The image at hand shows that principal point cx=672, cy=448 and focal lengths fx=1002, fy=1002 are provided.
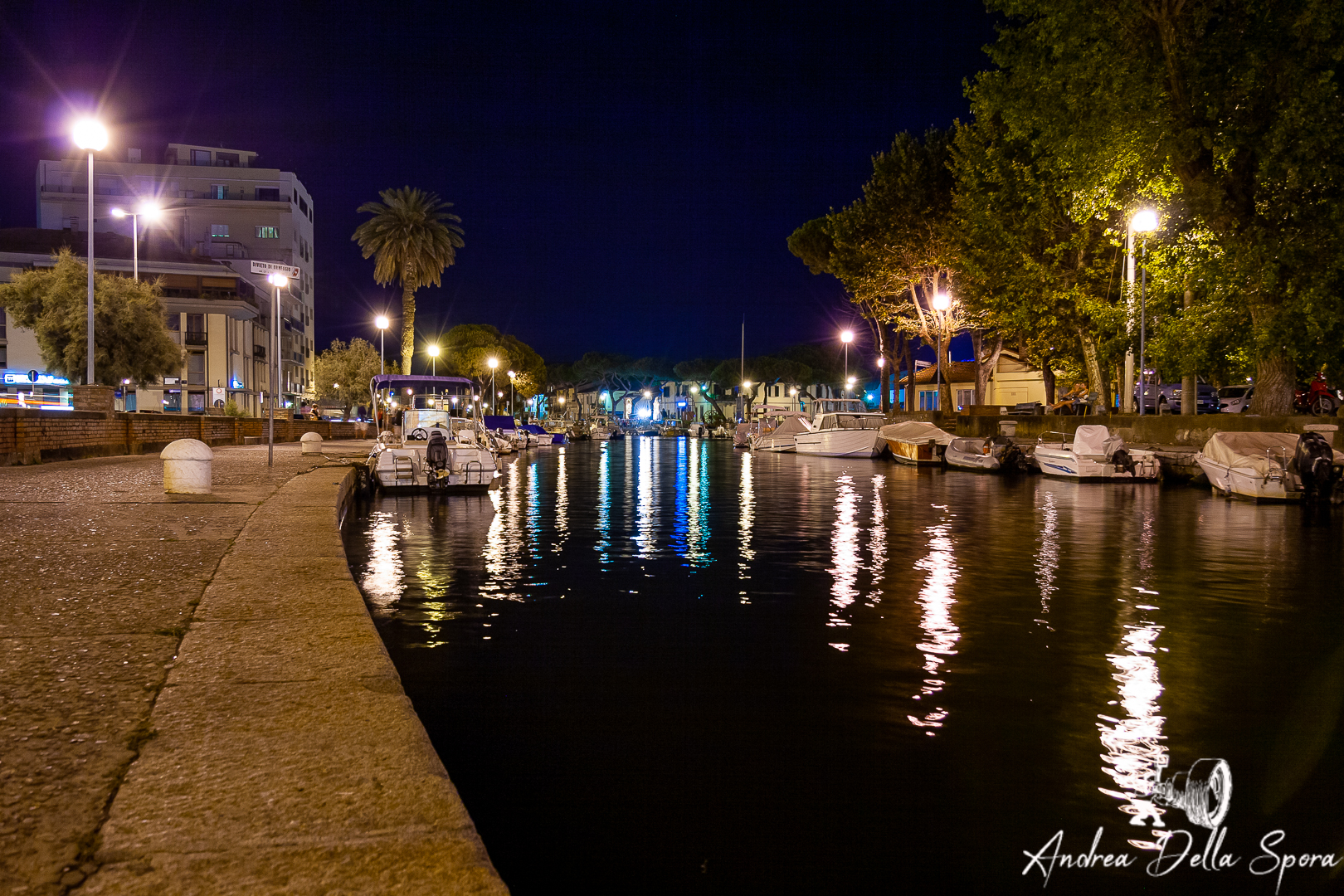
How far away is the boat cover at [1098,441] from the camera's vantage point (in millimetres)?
24828

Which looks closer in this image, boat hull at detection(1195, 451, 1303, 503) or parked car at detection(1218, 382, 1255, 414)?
boat hull at detection(1195, 451, 1303, 503)

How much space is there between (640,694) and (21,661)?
10.7 feet

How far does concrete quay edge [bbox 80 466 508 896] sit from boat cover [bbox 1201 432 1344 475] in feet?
61.3

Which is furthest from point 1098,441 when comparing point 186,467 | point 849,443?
point 186,467

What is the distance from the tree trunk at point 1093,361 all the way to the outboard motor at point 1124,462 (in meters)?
10.5

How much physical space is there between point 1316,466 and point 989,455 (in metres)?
12.1

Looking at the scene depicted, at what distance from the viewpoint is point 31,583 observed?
7328mm

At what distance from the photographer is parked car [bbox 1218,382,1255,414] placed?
134 feet

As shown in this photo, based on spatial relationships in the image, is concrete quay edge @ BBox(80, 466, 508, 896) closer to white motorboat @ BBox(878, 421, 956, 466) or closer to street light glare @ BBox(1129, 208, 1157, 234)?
street light glare @ BBox(1129, 208, 1157, 234)

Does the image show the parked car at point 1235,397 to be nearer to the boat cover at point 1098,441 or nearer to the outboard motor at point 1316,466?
the boat cover at point 1098,441

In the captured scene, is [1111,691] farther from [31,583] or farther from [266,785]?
[31,583]

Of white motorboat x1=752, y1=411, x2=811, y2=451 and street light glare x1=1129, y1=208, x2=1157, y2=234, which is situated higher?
street light glare x1=1129, y1=208, x2=1157, y2=234

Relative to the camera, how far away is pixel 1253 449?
19.5m

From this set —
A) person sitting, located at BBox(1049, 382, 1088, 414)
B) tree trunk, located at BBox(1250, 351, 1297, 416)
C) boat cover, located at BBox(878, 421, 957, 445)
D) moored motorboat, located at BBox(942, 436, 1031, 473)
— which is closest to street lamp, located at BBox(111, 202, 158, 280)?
boat cover, located at BBox(878, 421, 957, 445)
